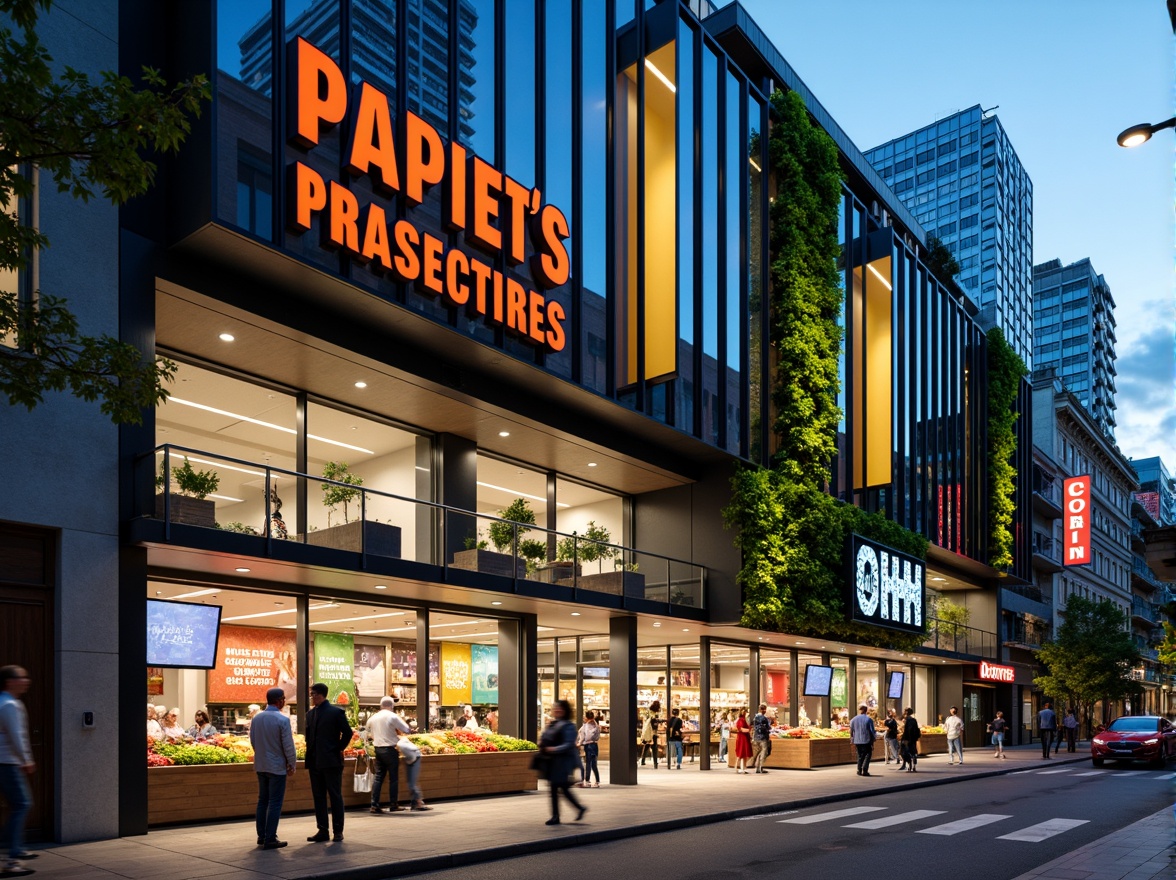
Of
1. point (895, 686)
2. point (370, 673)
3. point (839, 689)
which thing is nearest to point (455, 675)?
point (370, 673)

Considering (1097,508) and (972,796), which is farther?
(1097,508)

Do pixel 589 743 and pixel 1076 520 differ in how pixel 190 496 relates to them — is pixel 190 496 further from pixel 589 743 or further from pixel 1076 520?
pixel 1076 520

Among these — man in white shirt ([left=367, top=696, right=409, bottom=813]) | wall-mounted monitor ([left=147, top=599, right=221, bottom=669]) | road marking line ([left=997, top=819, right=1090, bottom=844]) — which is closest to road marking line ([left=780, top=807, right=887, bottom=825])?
road marking line ([left=997, top=819, right=1090, bottom=844])

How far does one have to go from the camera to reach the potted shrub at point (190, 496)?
1453 centimetres

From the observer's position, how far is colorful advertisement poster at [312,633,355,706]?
19.0 meters

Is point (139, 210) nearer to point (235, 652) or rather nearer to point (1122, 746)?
point (235, 652)

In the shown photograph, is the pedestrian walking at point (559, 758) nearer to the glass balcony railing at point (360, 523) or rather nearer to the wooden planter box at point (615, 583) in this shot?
the glass balcony railing at point (360, 523)

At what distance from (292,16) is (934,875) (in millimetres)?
14464

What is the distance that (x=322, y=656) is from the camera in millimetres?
19109

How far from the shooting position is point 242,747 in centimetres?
1589

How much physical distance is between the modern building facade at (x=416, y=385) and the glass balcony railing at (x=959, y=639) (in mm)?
10468

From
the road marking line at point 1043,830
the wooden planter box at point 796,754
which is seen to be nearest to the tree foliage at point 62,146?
the road marking line at point 1043,830

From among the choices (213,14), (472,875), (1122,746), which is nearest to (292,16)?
(213,14)

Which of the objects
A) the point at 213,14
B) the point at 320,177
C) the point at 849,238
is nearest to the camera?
the point at 213,14
